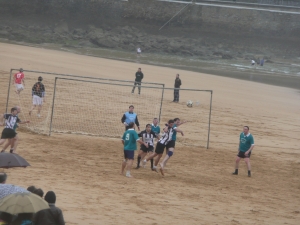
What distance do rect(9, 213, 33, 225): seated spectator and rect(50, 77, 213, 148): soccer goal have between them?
1249 centimetres

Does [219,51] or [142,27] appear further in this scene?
[142,27]

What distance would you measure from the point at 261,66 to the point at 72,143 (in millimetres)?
44465

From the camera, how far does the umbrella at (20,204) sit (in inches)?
309

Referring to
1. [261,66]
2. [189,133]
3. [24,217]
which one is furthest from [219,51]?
[24,217]

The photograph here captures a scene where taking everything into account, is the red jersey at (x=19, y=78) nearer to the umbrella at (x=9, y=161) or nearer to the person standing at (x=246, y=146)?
the person standing at (x=246, y=146)

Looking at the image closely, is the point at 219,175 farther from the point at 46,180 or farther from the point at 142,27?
the point at 142,27

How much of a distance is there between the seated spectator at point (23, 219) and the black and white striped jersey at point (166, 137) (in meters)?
9.09

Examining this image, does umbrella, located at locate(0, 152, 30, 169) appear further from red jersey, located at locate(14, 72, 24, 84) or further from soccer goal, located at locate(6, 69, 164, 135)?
red jersey, located at locate(14, 72, 24, 84)

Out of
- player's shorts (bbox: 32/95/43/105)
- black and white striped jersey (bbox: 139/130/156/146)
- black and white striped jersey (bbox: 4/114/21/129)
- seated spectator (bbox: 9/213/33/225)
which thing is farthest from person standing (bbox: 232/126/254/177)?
seated spectator (bbox: 9/213/33/225)

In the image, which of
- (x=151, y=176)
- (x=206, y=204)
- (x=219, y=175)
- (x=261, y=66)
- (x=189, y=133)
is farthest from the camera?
(x=261, y=66)

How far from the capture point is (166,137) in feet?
56.1

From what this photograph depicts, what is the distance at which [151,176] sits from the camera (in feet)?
54.4

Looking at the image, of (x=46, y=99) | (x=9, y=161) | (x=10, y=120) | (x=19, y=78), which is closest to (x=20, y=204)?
(x=9, y=161)

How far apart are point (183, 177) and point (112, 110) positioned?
9391 mm
